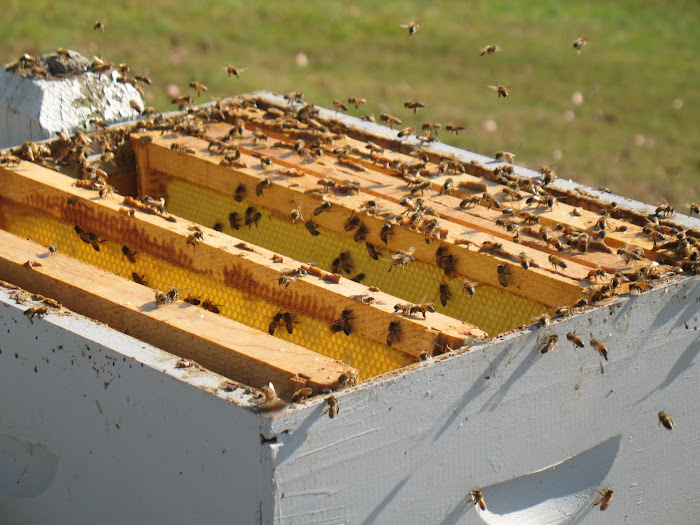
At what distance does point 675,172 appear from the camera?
28.6ft

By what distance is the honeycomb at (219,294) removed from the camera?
2869 millimetres

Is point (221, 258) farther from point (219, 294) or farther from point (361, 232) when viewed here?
point (361, 232)

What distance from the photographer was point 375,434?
234cm

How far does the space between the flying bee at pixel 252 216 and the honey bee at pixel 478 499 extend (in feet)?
5.04

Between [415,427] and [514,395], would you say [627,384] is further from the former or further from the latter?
[415,427]

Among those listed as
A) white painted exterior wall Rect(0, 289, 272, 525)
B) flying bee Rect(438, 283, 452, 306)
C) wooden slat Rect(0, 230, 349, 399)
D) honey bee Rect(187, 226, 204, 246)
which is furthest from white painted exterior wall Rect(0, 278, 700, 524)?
flying bee Rect(438, 283, 452, 306)

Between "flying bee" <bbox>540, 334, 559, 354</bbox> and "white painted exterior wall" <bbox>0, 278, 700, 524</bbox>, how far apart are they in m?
0.04

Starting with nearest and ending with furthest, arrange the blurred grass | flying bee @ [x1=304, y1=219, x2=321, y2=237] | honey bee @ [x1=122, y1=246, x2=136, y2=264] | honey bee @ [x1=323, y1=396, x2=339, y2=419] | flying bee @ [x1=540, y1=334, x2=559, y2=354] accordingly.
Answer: honey bee @ [x1=323, y1=396, x2=339, y2=419], flying bee @ [x1=540, y1=334, x2=559, y2=354], honey bee @ [x1=122, y1=246, x2=136, y2=264], flying bee @ [x1=304, y1=219, x2=321, y2=237], the blurred grass

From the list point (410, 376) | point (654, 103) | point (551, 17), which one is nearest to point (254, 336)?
point (410, 376)

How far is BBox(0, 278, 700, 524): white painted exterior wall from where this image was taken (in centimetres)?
227

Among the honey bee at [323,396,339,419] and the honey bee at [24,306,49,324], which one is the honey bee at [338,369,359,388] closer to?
the honey bee at [323,396,339,419]

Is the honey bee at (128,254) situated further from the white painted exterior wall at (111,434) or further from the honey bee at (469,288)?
the honey bee at (469,288)

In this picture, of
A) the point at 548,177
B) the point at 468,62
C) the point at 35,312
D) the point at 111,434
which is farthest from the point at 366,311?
the point at 468,62

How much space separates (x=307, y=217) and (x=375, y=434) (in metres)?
1.35
